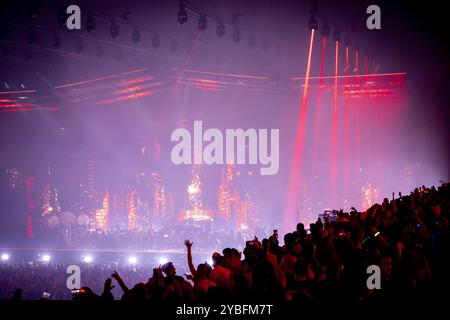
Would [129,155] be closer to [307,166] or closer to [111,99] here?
[111,99]

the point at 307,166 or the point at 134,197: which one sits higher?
the point at 307,166

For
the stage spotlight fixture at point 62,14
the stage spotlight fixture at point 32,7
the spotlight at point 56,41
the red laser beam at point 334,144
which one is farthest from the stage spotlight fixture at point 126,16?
the red laser beam at point 334,144

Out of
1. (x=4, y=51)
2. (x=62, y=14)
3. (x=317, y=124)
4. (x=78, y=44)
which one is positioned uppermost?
(x=78, y=44)

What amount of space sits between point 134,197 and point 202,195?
11.9 feet

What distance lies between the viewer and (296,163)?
66.2ft

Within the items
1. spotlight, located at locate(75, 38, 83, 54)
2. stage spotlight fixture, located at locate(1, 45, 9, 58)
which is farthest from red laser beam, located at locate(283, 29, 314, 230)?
stage spotlight fixture, located at locate(1, 45, 9, 58)

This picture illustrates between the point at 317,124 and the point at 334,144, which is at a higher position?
the point at 317,124

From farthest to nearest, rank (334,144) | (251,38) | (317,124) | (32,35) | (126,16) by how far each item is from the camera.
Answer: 1. (317,124)
2. (334,144)
3. (251,38)
4. (32,35)
5. (126,16)

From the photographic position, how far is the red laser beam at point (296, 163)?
57.6ft

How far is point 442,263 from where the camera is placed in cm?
337

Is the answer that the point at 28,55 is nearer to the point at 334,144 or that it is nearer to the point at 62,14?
the point at 62,14

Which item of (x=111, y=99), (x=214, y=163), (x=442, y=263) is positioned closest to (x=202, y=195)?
(x=214, y=163)

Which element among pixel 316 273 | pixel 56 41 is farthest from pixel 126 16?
pixel 316 273

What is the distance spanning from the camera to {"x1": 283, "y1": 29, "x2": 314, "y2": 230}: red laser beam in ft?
57.6
